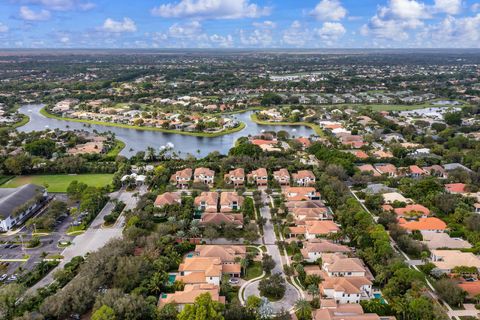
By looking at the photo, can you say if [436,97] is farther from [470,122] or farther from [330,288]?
[330,288]

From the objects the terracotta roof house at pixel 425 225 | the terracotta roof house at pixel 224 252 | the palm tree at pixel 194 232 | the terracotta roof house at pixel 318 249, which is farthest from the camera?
the terracotta roof house at pixel 425 225

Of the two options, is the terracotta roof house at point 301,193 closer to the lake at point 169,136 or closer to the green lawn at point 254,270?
the green lawn at point 254,270

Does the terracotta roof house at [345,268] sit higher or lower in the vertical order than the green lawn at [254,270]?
higher

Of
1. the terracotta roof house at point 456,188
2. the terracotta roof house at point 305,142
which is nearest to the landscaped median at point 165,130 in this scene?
the terracotta roof house at point 305,142

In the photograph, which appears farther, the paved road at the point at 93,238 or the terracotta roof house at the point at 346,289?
the paved road at the point at 93,238

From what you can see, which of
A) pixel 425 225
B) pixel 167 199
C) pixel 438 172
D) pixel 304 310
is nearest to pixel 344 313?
pixel 304 310

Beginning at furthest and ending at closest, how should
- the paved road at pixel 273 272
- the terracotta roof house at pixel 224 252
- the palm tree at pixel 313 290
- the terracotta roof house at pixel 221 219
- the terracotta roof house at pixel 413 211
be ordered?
1. the terracotta roof house at pixel 413 211
2. the terracotta roof house at pixel 221 219
3. the terracotta roof house at pixel 224 252
4. the paved road at pixel 273 272
5. the palm tree at pixel 313 290

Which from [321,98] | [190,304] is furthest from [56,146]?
[321,98]
